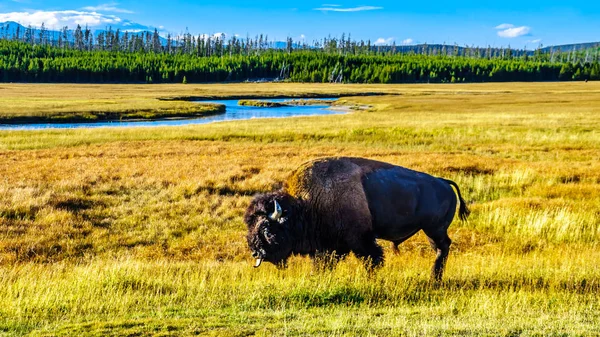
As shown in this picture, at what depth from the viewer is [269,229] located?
7.94 meters

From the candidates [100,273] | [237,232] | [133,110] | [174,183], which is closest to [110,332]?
[100,273]

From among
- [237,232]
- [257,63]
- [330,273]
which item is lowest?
[237,232]

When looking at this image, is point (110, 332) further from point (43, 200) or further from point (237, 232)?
point (43, 200)

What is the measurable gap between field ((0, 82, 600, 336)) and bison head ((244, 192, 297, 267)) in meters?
0.39

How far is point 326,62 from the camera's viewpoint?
19425 cm

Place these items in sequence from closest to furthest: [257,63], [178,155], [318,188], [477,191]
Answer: [318,188]
[477,191]
[178,155]
[257,63]

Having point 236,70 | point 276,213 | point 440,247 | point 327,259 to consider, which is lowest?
point 327,259

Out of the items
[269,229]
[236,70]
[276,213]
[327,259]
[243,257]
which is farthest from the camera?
[236,70]

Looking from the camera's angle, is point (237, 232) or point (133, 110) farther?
point (133, 110)

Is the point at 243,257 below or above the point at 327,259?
below

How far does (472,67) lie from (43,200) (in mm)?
196359

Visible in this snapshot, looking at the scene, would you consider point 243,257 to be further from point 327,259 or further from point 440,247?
point 440,247

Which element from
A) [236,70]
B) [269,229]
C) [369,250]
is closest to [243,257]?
[269,229]

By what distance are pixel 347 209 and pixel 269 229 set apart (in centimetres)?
125
